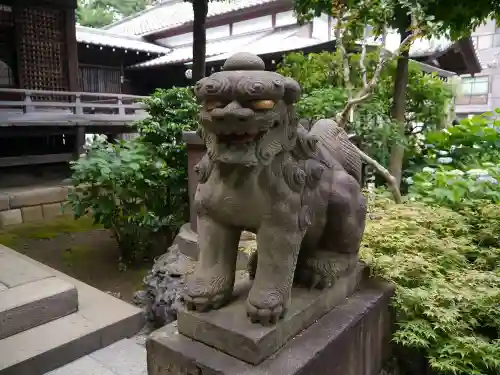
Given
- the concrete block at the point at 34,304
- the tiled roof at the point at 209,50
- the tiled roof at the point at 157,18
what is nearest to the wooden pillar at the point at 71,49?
the tiled roof at the point at 209,50

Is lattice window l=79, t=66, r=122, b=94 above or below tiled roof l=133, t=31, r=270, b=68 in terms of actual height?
below

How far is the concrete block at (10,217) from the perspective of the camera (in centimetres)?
650

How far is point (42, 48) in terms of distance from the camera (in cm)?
875

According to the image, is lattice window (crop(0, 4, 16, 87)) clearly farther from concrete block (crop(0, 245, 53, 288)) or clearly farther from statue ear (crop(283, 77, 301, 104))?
statue ear (crop(283, 77, 301, 104))

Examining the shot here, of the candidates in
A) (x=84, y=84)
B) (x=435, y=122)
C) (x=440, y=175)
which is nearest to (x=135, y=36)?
(x=84, y=84)

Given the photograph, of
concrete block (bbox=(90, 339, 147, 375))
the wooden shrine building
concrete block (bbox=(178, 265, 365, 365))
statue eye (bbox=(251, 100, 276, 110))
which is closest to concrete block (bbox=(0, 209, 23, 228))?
the wooden shrine building

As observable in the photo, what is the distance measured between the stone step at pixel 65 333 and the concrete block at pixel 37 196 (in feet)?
11.9

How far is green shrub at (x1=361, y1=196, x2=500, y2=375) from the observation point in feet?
6.44

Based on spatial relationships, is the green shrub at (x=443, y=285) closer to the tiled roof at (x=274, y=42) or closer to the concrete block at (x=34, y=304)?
the concrete block at (x=34, y=304)

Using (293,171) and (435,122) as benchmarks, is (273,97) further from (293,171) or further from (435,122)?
(435,122)

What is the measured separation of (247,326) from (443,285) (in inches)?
55.9

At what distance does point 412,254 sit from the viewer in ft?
8.82

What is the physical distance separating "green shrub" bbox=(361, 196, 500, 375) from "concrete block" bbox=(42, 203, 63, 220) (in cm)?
577

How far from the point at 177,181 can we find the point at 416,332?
3.19 meters
